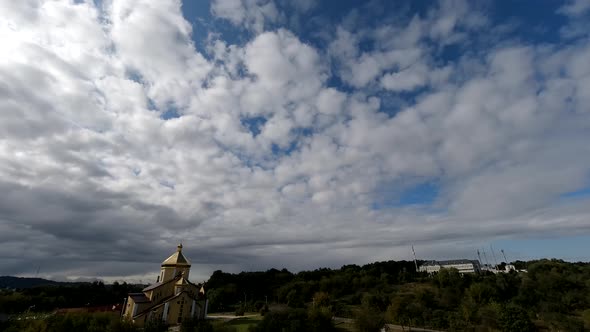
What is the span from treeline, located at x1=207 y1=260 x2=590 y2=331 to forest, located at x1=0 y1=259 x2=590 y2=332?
0.15 metres

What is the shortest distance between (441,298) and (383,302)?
13448mm

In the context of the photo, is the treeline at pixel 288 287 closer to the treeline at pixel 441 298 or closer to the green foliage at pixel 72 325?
the treeline at pixel 441 298

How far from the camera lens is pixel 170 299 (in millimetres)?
45406

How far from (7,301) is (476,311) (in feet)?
310

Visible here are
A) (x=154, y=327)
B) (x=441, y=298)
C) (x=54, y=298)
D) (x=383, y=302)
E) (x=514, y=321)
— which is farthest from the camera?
(x=54, y=298)

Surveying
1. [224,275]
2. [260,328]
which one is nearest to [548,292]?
[260,328]

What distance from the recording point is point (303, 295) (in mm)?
85125

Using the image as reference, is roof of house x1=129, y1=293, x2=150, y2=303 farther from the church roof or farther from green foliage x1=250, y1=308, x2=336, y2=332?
green foliage x1=250, y1=308, x2=336, y2=332

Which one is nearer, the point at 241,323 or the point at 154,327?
the point at 154,327

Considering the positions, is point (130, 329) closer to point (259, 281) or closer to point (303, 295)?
point (303, 295)

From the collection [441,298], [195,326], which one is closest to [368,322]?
[195,326]

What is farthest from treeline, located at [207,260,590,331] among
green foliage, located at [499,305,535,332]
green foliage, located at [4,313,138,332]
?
green foliage, located at [4,313,138,332]

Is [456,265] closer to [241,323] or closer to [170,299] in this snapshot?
[241,323]

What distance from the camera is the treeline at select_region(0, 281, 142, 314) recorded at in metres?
71.8
